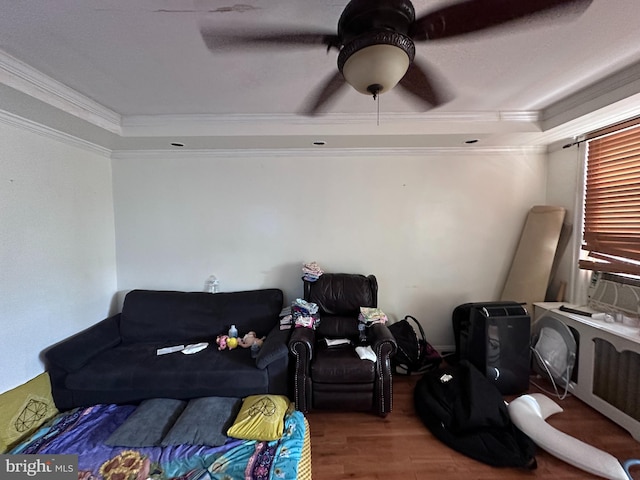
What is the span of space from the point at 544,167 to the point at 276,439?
3.72 meters

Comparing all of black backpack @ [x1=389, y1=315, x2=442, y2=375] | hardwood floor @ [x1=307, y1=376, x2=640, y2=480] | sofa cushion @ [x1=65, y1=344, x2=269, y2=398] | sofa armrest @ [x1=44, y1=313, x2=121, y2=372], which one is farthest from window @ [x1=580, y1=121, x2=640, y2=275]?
sofa armrest @ [x1=44, y1=313, x2=121, y2=372]

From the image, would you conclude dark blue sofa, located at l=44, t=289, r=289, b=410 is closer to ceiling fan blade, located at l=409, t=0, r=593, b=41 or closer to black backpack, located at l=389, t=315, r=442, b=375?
black backpack, located at l=389, t=315, r=442, b=375

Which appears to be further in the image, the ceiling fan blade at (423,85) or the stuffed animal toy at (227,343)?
the stuffed animal toy at (227,343)

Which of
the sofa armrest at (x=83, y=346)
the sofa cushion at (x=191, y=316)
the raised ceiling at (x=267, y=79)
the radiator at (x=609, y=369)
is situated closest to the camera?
the raised ceiling at (x=267, y=79)

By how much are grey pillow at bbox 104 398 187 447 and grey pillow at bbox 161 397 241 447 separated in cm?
8

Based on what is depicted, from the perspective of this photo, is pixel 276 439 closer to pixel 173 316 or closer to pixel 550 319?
A: pixel 173 316

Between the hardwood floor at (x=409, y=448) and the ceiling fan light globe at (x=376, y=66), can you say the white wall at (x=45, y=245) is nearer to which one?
the hardwood floor at (x=409, y=448)

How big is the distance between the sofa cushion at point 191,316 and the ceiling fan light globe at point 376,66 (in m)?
2.22

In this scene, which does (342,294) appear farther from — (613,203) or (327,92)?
(613,203)

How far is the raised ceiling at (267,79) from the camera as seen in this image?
4.30ft

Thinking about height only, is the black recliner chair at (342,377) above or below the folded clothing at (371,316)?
below

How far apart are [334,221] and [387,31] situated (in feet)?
6.93

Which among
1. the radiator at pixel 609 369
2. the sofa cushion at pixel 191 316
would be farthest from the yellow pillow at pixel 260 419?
the radiator at pixel 609 369

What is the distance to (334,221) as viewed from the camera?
305 centimetres
